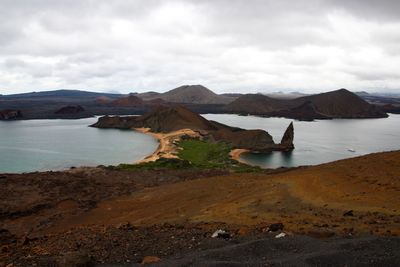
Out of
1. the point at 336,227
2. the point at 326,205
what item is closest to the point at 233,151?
the point at 326,205

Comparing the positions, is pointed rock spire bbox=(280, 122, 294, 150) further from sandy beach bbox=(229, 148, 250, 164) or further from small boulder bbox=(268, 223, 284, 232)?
small boulder bbox=(268, 223, 284, 232)

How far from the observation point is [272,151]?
61750 mm

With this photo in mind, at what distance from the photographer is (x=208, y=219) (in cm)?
1480

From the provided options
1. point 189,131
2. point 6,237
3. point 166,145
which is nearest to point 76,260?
point 6,237

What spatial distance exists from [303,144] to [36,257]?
6280cm

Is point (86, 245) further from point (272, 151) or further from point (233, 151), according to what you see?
point (272, 151)

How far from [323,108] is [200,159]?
117516mm

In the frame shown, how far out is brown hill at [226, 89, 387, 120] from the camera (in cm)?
15150

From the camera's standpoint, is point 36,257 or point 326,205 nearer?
point 36,257

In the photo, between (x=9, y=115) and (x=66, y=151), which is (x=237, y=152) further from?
(x=9, y=115)

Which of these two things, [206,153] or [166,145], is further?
[166,145]

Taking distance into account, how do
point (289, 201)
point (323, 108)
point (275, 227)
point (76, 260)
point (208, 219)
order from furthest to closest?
point (323, 108) < point (289, 201) < point (208, 219) < point (275, 227) < point (76, 260)

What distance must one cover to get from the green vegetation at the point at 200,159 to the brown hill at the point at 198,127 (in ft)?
10.4

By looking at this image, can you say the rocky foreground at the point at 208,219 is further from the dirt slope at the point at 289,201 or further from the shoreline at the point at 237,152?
the shoreline at the point at 237,152
